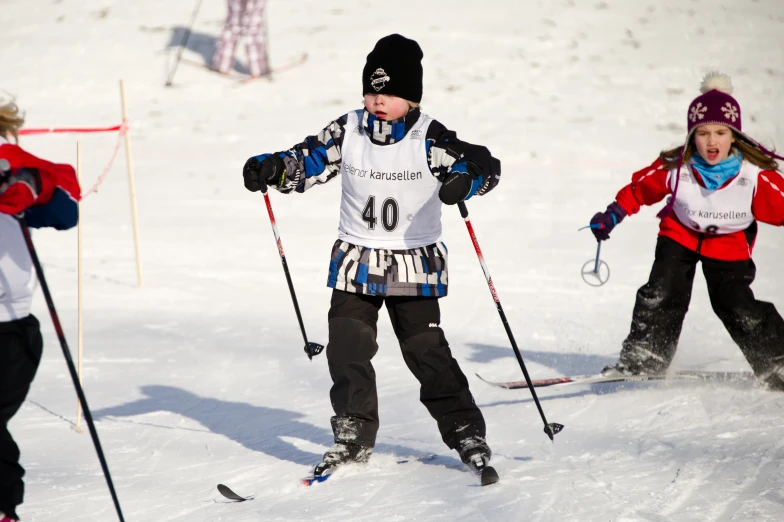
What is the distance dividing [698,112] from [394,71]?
199 cm

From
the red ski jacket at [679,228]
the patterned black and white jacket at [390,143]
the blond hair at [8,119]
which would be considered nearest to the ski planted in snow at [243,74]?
the red ski jacket at [679,228]

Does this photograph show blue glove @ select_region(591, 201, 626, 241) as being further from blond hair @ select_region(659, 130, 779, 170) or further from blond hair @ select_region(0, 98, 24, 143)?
blond hair @ select_region(0, 98, 24, 143)

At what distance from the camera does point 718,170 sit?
504 cm

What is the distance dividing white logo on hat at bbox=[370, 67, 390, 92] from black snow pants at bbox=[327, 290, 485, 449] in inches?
35.8

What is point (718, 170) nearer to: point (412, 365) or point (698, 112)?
point (698, 112)

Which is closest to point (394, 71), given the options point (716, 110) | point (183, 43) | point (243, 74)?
point (716, 110)

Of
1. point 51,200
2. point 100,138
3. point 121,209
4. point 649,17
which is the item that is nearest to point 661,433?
point 51,200

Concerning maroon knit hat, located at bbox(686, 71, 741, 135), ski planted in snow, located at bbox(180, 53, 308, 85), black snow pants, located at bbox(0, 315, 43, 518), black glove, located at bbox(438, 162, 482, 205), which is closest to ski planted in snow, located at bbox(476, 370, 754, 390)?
maroon knit hat, located at bbox(686, 71, 741, 135)

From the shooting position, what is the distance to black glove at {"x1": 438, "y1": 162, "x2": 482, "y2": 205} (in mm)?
3707

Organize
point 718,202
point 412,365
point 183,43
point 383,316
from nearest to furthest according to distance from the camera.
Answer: point 412,365 → point 718,202 → point 383,316 → point 183,43

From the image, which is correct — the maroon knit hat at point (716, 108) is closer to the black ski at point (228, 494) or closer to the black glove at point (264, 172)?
the black glove at point (264, 172)

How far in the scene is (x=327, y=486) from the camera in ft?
12.7

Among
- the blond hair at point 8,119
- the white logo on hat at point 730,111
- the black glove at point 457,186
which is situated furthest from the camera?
the white logo on hat at point 730,111

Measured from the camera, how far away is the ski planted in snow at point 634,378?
5.31m
